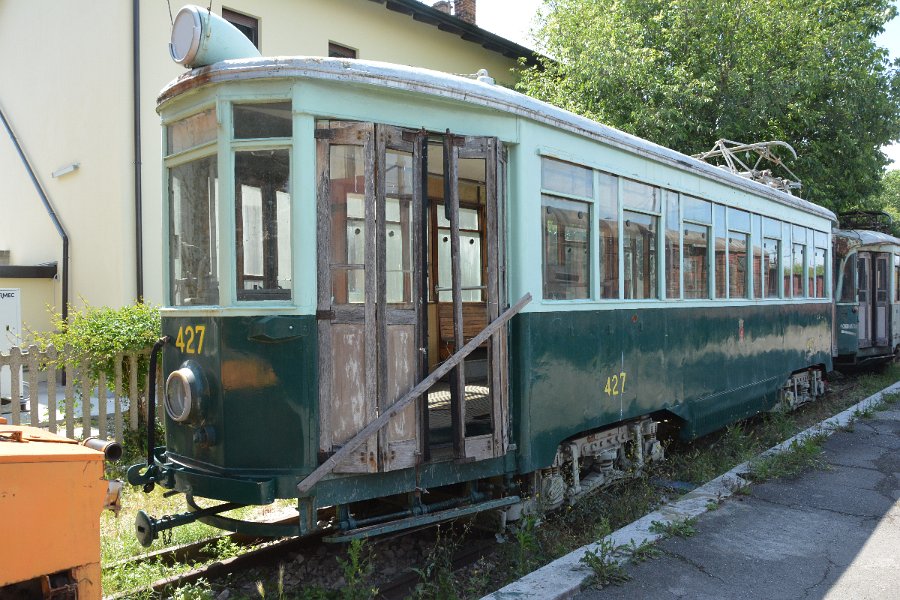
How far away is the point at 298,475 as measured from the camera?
408cm

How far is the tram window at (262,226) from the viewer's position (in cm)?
418

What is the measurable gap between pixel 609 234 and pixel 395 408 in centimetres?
257

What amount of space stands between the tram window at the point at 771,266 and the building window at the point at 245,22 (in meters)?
8.83

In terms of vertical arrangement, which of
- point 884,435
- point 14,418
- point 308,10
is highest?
point 308,10

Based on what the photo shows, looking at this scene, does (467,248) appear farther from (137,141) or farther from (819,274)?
(819,274)

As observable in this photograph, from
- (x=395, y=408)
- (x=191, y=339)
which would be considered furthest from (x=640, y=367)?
(x=191, y=339)

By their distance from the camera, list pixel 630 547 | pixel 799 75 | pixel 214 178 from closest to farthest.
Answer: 1. pixel 214 178
2. pixel 630 547
3. pixel 799 75

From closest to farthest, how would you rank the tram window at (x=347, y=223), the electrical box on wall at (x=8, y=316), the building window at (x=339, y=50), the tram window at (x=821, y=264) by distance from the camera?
the tram window at (x=347, y=223)
the electrical box on wall at (x=8, y=316)
the tram window at (x=821, y=264)
the building window at (x=339, y=50)

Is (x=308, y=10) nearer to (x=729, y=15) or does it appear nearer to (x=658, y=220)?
(x=729, y=15)

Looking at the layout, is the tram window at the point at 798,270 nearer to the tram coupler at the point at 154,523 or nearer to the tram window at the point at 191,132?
the tram window at the point at 191,132

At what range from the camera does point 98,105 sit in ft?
37.5

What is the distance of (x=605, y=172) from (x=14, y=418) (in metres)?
5.69

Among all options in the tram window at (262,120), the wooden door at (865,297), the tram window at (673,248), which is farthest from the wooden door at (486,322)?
the wooden door at (865,297)

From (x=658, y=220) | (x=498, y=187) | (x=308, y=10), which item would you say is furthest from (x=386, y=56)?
(x=498, y=187)
